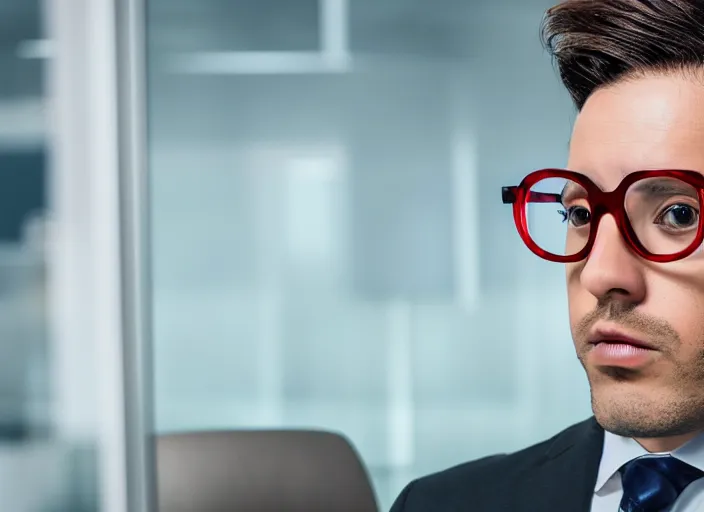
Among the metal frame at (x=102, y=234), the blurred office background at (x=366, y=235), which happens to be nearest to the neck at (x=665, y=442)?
the metal frame at (x=102, y=234)

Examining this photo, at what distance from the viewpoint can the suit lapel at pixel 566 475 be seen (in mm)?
748

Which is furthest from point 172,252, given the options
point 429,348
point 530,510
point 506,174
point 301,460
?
point 530,510

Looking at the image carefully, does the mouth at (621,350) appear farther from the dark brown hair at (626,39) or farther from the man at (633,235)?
the dark brown hair at (626,39)

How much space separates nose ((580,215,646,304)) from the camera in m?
0.60

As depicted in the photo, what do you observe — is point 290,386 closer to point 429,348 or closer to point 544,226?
point 429,348

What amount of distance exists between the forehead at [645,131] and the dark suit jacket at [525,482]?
0.25 metres

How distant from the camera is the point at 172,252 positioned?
8.34 ft

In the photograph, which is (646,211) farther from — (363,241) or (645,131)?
(363,241)

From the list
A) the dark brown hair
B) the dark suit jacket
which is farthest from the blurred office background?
the dark brown hair

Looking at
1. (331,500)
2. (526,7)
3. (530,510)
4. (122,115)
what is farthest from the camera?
(526,7)

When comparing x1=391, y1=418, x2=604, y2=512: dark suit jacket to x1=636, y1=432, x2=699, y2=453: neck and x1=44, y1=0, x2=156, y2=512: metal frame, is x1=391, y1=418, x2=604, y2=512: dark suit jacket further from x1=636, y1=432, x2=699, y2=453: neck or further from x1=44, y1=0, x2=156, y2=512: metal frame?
x1=44, y1=0, x2=156, y2=512: metal frame

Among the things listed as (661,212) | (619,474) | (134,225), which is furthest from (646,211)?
(134,225)

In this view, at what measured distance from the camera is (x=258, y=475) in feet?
3.74

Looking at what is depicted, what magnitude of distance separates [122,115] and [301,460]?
63cm
